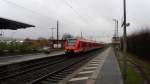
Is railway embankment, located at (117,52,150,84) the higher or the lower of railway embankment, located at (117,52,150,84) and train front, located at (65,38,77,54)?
the lower

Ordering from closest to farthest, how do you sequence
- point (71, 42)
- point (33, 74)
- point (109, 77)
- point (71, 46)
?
1. point (109, 77)
2. point (33, 74)
3. point (71, 46)
4. point (71, 42)

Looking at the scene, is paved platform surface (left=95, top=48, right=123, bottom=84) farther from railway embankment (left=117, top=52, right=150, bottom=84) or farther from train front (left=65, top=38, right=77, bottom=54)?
train front (left=65, top=38, right=77, bottom=54)

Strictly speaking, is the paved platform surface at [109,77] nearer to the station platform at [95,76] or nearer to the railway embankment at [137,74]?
the station platform at [95,76]

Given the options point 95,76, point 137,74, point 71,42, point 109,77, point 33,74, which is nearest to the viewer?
point 109,77

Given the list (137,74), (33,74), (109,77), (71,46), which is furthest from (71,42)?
(109,77)

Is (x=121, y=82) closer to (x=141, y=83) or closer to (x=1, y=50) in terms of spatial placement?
(x=141, y=83)

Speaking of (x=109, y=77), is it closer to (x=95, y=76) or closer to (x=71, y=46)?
(x=95, y=76)

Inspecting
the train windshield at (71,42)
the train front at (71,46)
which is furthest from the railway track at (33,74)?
the train windshield at (71,42)

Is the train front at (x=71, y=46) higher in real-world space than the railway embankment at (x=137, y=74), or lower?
higher

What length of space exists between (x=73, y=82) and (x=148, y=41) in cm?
1990

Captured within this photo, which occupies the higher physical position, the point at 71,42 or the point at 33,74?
the point at 71,42

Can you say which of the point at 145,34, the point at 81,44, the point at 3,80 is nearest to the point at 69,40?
the point at 81,44

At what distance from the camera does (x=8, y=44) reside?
4706 centimetres

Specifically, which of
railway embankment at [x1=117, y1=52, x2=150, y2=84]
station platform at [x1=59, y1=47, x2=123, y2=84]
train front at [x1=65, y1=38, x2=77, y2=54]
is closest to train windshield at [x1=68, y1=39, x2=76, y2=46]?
train front at [x1=65, y1=38, x2=77, y2=54]
